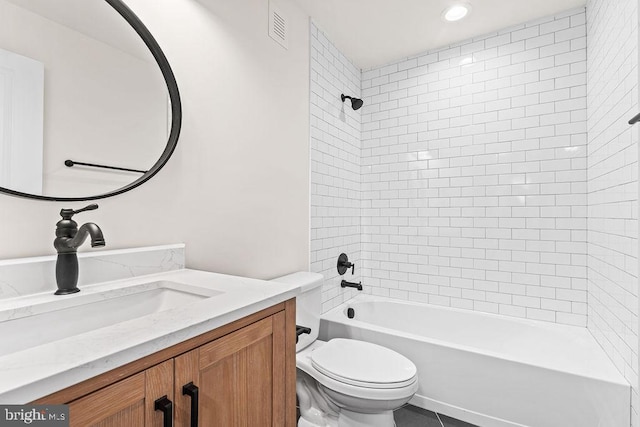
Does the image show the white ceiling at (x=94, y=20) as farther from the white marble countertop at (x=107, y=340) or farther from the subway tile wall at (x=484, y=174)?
the subway tile wall at (x=484, y=174)

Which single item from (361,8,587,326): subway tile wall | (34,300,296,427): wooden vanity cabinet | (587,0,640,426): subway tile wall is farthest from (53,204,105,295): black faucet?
(361,8,587,326): subway tile wall

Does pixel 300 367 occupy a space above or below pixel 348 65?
below

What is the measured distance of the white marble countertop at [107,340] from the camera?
0.49m

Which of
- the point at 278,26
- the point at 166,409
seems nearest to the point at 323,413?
the point at 166,409

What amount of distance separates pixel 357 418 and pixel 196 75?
1.82m

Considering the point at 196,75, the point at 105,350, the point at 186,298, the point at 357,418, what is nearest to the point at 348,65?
the point at 196,75

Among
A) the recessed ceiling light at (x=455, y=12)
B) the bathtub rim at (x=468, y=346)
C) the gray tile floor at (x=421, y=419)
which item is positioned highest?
the recessed ceiling light at (x=455, y=12)

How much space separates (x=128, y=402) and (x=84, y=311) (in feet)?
1.55

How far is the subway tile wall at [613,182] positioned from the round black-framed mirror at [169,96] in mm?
1949

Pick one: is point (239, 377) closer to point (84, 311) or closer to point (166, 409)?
point (166, 409)

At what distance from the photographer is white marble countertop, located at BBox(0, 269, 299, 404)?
0.49 meters

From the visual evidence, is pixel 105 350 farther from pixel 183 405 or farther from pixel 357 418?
pixel 357 418

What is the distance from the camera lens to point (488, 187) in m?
2.47

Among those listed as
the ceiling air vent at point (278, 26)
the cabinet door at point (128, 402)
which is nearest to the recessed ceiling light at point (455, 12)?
the ceiling air vent at point (278, 26)
